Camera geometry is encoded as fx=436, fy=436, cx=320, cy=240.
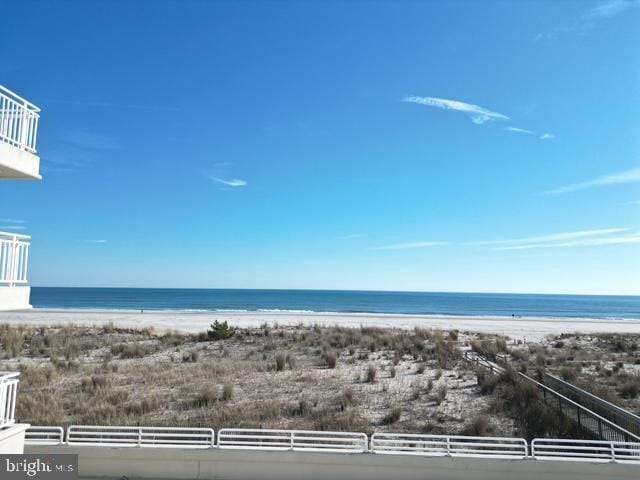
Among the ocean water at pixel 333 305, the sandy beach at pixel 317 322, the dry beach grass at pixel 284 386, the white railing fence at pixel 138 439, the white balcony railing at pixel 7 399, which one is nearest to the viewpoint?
the white balcony railing at pixel 7 399

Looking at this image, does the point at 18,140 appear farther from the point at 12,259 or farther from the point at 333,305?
the point at 333,305

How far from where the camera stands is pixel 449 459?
17.4ft

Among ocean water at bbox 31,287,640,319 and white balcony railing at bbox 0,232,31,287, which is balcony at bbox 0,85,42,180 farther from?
ocean water at bbox 31,287,640,319

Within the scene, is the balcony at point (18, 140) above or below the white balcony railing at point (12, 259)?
above

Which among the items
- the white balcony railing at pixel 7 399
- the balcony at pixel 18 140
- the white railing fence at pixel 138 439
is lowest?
the white railing fence at pixel 138 439

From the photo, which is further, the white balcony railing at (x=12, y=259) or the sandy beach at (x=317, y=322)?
the sandy beach at (x=317, y=322)

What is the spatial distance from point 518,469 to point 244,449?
3.33 metres

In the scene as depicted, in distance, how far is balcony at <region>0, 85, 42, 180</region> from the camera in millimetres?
6832

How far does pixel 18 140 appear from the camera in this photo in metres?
7.15

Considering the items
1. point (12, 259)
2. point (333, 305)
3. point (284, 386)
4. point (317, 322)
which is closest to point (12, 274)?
point (12, 259)

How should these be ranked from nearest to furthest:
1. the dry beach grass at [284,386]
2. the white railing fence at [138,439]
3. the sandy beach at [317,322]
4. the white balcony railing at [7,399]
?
the white balcony railing at [7,399]
the white railing fence at [138,439]
the dry beach grass at [284,386]
the sandy beach at [317,322]

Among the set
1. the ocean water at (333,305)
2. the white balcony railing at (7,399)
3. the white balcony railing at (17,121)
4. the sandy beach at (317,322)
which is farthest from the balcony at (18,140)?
the ocean water at (333,305)

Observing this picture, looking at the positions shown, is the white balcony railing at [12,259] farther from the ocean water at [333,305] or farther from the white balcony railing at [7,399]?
the ocean water at [333,305]

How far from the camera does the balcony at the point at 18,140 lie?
683 cm
